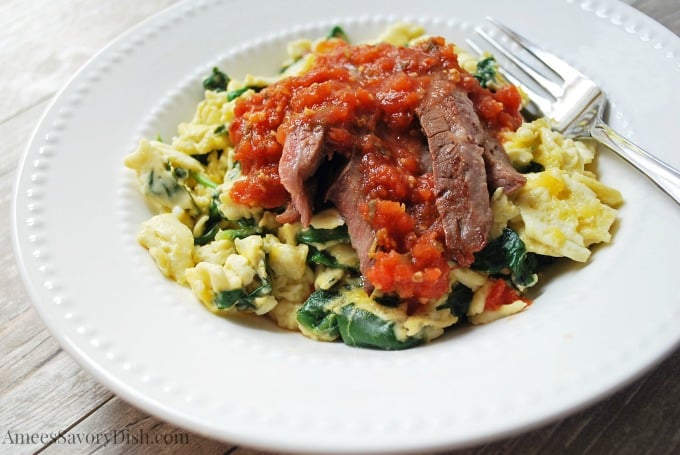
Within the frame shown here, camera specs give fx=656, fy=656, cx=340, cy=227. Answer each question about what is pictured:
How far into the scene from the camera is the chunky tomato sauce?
326cm

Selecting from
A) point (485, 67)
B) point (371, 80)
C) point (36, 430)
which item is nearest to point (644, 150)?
point (485, 67)

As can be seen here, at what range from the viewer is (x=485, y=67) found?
431 cm

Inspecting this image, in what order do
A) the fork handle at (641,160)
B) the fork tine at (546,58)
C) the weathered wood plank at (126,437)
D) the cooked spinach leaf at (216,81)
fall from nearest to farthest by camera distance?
1. the weathered wood plank at (126,437)
2. the fork handle at (641,160)
3. the fork tine at (546,58)
4. the cooked spinach leaf at (216,81)

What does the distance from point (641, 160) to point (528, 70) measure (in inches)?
43.6

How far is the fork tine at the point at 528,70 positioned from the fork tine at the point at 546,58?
0.07 metres

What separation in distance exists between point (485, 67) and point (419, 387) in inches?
96.0

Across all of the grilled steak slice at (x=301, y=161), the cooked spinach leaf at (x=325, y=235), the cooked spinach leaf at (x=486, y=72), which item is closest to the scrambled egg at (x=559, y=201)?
the cooked spinach leaf at (x=486, y=72)

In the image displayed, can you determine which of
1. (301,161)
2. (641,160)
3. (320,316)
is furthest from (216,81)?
(641,160)

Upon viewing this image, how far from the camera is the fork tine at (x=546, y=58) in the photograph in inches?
158

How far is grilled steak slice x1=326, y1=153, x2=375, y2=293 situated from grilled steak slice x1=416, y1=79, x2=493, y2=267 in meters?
0.39

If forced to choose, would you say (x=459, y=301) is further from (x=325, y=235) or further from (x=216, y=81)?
(x=216, y=81)

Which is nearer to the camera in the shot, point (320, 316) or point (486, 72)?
point (320, 316)

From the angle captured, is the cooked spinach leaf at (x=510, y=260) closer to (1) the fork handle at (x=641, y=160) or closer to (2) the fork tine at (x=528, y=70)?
(1) the fork handle at (x=641, y=160)

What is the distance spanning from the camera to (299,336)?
342 cm
